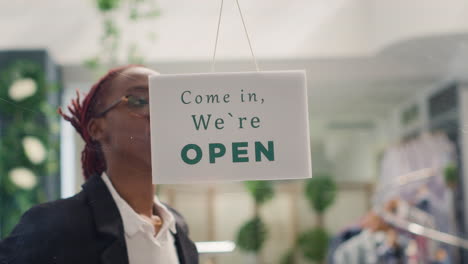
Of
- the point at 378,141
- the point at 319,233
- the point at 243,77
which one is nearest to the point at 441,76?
the point at 243,77

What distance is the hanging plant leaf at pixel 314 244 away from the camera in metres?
2.66

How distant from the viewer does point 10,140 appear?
79 centimetres

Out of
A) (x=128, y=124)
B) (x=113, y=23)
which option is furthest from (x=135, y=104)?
(x=113, y=23)

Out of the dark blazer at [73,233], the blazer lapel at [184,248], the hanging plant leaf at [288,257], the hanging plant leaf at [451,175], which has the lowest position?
the hanging plant leaf at [288,257]

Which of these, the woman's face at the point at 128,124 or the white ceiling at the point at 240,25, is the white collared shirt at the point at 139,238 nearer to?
the woman's face at the point at 128,124

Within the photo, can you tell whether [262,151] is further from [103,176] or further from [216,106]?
[103,176]

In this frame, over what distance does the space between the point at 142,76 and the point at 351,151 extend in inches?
106

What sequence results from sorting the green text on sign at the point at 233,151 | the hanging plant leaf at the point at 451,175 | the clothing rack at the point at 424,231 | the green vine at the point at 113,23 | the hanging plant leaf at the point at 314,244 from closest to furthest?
the green text on sign at the point at 233,151 → the green vine at the point at 113,23 → the clothing rack at the point at 424,231 → the hanging plant leaf at the point at 451,175 → the hanging plant leaf at the point at 314,244

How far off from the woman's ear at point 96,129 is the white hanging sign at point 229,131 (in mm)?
64

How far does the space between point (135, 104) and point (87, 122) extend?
66 mm

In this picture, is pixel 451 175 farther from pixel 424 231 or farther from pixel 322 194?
pixel 322 194

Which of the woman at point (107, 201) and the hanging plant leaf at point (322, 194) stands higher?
the woman at point (107, 201)

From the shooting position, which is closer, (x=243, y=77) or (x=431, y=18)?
(x=243, y=77)

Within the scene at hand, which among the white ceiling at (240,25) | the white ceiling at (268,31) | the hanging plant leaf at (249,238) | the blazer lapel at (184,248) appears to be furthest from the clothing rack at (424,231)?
the blazer lapel at (184,248)
